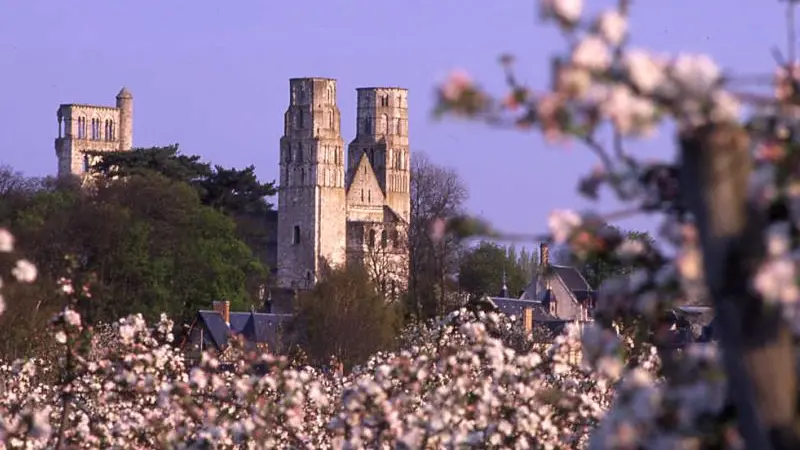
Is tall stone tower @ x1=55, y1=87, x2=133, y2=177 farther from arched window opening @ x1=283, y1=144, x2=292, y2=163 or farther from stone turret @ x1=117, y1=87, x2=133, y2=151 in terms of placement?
arched window opening @ x1=283, y1=144, x2=292, y2=163

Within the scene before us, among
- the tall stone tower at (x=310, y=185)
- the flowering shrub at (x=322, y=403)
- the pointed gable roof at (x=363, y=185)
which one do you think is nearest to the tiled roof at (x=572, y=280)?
the tall stone tower at (x=310, y=185)

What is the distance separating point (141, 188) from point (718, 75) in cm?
7174

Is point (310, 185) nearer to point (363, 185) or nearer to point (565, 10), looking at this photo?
point (363, 185)

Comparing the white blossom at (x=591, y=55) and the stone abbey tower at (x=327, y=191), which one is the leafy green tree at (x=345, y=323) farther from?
the stone abbey tower at (x=327, y=191)

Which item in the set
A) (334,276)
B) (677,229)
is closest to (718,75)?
(677,229)

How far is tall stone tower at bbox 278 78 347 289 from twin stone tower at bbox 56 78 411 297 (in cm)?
6

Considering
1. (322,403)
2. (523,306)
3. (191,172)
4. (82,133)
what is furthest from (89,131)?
(322,403)

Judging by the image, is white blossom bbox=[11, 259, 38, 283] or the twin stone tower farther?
the twin stone tower

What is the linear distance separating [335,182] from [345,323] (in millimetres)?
71990

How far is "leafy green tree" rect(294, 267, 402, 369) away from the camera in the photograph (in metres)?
47.8

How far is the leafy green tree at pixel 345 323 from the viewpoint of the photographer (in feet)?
157

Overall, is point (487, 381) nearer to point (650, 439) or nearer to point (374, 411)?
point (374, 411)

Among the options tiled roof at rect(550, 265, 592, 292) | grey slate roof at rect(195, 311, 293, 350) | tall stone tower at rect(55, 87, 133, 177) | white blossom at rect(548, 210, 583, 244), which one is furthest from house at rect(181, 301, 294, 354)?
tall stone tower at rect(55, 87, 133, 177)

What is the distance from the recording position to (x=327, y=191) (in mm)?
121375
